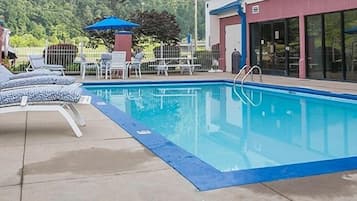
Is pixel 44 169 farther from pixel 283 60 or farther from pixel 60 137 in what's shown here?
pixel 283 60

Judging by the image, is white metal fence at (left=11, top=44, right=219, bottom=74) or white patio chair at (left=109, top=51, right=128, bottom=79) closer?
white patio chair at (left=109, top=51, right=128, bottom=79)

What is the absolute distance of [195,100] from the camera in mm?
10148

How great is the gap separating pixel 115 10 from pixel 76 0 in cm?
380

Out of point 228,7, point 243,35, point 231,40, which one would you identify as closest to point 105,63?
point 243,35

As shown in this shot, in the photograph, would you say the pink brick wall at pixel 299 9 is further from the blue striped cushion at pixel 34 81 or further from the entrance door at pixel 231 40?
the blue striped cushion at pixel 34 81

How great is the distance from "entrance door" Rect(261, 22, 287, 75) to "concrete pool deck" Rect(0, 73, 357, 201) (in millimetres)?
10964

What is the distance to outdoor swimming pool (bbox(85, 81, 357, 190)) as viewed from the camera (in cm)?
354

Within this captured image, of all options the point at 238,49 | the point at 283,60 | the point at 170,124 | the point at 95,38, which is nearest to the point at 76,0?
the point at 95,38

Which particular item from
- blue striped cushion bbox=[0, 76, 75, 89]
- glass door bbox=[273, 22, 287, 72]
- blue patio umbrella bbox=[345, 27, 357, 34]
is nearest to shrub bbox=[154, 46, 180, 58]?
glass door bbox=[273, 22, 287, 72]

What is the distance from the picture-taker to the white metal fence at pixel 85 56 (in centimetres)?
1647

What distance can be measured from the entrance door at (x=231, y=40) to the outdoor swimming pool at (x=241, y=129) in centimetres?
613

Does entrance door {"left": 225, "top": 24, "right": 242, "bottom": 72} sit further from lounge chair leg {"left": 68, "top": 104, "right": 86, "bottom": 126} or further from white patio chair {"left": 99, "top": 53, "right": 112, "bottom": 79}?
lounge chair leg {"left": 68, "top": 104, "right": 86, "bottom": 126}

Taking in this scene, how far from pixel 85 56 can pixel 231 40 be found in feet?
19.8

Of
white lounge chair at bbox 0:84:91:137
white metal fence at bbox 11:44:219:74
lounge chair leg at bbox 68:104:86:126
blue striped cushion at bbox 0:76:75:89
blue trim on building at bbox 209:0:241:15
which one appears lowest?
lounge chair leg at bbox 68:104:86:126
